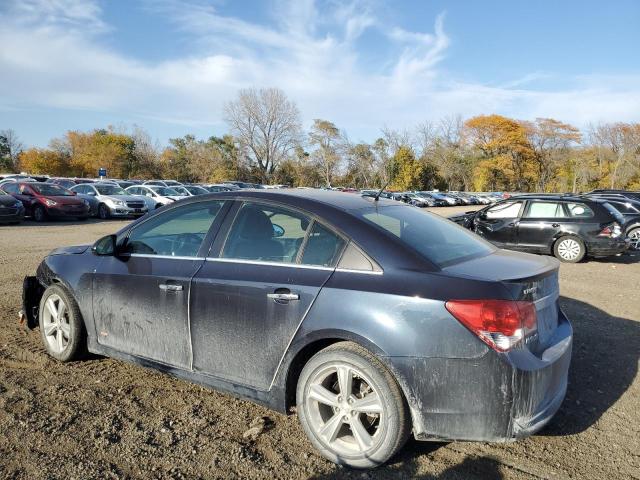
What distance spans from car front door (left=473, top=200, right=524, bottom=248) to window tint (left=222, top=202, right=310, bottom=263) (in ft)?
29.6

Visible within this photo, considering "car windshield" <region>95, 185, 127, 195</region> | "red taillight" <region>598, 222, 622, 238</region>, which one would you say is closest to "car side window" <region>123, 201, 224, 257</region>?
"red taillight" <region>598, 222, 622, 238</region>

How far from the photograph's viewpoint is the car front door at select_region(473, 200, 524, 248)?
1135 cm

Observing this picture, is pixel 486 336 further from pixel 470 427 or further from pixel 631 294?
pixel 631 294

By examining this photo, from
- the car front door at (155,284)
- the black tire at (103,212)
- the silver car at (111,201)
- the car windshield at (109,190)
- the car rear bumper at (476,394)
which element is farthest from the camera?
the car windshield at (109,190)

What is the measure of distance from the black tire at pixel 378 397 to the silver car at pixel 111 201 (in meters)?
21.5

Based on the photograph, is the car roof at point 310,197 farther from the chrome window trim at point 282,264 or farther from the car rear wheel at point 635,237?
the car rear wheel at point 635,237

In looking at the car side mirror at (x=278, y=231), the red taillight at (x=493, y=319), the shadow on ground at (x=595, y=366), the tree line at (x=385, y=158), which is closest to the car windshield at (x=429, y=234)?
the red taillight at (x=493, y=319)

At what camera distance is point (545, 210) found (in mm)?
11242

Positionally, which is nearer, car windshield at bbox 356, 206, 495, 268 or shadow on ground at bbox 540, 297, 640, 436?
car windshield at bbox 356, 206, 495, 268

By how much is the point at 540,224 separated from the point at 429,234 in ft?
29.2

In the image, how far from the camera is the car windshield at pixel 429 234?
298cm

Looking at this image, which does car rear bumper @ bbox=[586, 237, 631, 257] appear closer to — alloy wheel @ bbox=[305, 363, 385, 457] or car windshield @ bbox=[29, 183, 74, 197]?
alloy wheel @ bbox=[305, 363, 385, 457]

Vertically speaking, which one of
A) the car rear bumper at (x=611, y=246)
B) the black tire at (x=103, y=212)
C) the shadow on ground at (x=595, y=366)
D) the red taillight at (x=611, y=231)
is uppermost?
the red taillight at (x=611, y=231)

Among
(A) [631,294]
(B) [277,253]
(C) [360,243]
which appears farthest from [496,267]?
(A) [631,294]
